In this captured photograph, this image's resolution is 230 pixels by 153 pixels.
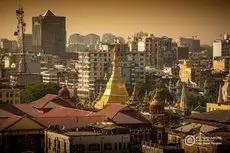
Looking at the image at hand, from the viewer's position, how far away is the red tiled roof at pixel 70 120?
15.8m

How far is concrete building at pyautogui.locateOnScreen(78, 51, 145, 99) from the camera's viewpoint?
32000 millimetres

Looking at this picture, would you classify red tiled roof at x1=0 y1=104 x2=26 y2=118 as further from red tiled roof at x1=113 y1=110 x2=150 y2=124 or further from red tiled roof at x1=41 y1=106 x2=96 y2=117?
red tiled roof at x1=113 y1=110 x2=150 y2=124

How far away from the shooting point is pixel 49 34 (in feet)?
169

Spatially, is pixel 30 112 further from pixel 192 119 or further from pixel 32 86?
pixel 32 86

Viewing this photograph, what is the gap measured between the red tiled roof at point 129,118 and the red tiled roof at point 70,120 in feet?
1.09

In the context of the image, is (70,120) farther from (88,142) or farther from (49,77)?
(49,77)

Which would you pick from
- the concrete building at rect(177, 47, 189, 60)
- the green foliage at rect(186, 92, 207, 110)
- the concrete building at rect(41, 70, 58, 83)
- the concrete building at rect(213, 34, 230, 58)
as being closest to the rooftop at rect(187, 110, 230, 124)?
the green foliage at rect(186, 92, 207, 110)

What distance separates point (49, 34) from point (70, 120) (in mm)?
35840

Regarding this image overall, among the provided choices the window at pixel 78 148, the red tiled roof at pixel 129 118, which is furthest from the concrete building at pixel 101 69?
the window at pixel 78 148

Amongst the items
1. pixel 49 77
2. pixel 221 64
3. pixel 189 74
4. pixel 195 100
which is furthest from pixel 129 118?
pixel 221 64

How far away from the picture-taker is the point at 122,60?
32594mm

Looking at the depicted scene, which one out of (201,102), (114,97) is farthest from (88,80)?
(114,97)

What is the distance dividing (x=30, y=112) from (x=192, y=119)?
421 centimetres

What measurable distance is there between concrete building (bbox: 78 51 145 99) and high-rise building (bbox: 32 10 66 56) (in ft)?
54.5
